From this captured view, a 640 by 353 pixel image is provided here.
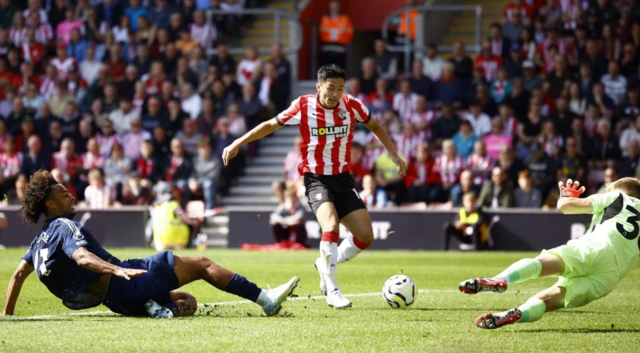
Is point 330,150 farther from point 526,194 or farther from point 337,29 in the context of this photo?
point 337,29

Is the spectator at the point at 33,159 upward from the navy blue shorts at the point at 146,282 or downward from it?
downward

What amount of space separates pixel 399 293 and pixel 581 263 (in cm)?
224

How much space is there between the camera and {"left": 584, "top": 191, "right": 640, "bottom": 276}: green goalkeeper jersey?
799 cm

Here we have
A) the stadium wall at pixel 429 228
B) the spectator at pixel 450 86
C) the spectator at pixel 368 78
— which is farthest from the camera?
the spectator at pixel 368 78

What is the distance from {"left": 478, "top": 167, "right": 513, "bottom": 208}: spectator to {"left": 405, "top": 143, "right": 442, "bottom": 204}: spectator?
102 centimetres

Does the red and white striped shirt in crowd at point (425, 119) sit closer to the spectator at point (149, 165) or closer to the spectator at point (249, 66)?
the spectator at point (249, 66)

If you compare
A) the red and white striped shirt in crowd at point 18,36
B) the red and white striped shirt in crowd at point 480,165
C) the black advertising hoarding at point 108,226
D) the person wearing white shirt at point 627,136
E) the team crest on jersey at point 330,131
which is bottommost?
the black advertising hoarding at point 108,226

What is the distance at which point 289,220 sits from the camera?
20125 mm

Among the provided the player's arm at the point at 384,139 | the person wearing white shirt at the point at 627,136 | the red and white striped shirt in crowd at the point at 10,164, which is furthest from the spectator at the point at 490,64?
the player's arm at the point at 384,139

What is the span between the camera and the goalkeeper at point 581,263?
7621 millimetres

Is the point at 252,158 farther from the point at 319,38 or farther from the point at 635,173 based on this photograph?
the point at 635,173

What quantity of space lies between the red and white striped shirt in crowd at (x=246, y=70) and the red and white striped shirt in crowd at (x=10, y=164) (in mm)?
4999

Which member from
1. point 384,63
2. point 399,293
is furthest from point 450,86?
point 399,293

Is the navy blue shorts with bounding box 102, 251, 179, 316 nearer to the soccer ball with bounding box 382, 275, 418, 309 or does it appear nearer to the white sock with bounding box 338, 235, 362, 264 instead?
the soccer ball with bounding box 382, 275, 418, 309
